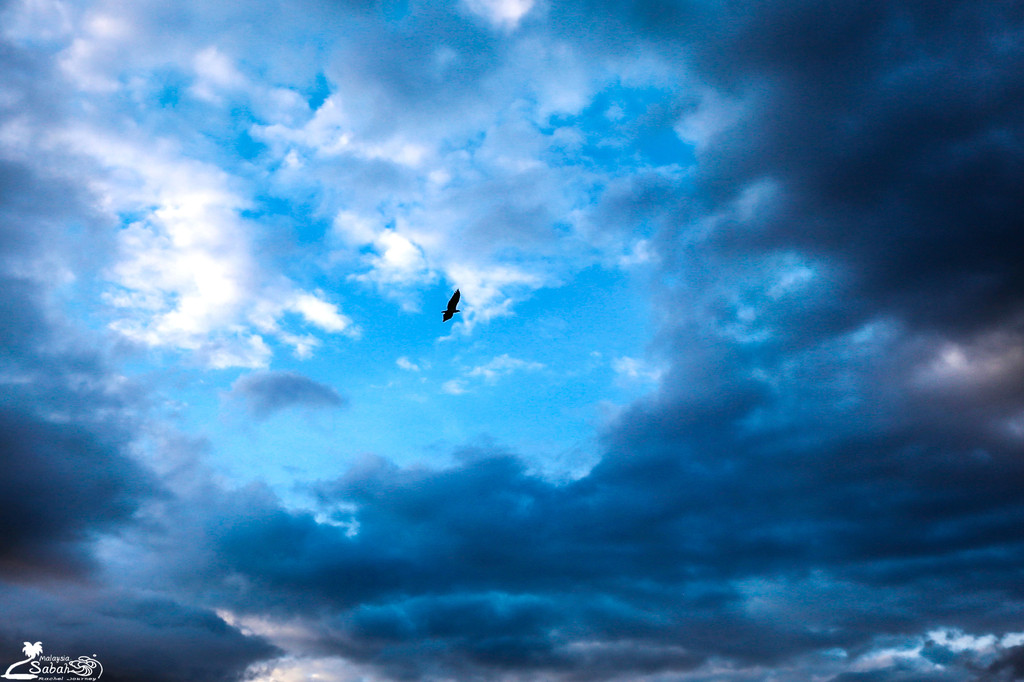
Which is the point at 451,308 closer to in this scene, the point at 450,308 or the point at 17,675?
the point at 450,308

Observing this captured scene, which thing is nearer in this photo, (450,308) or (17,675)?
(450,308)

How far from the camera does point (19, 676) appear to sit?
109125mm

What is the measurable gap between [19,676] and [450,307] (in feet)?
6998

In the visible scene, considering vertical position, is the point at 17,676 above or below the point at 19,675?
above

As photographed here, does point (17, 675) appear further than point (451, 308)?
Yes

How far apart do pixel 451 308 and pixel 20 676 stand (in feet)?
6940

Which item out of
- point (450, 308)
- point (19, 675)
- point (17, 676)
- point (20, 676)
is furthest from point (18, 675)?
point (450, 308)

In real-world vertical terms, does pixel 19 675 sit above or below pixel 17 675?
below

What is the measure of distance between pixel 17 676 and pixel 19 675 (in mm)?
25139

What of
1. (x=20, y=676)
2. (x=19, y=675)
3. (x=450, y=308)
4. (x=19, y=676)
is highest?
(x=450, y=308)

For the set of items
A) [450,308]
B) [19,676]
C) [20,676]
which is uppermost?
[450,308]

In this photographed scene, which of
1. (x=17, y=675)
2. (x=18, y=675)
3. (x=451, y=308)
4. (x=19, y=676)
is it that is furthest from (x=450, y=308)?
(x=18, y=675)

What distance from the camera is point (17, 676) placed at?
4277 inches

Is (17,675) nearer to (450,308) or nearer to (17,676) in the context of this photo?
(17,676)
